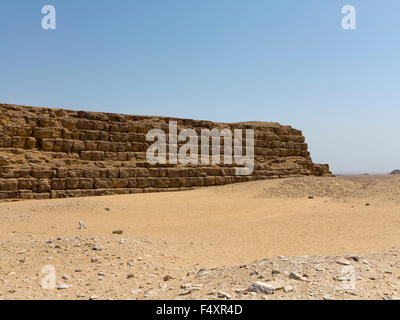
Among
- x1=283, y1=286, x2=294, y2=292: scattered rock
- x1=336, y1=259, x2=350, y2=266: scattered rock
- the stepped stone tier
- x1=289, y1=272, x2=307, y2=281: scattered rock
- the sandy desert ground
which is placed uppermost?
the stepped stone tier

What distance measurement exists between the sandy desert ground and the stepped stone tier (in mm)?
2601

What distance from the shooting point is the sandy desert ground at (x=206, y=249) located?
3400 mm

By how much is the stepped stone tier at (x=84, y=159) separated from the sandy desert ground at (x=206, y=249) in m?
2.60

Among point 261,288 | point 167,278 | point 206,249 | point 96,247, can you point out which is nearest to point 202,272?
point 167,278

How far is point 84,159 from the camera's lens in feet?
45.8

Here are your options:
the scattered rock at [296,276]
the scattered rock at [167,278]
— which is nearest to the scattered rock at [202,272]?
the scattered rock at [167,278]

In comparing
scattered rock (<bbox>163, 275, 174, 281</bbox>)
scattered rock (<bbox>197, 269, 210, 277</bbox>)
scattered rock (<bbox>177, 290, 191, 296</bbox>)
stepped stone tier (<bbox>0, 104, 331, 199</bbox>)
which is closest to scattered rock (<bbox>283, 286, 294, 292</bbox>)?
scattered rock (<bbox>177, 290, 191, 296</bbox>)

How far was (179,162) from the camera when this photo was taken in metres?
15.7

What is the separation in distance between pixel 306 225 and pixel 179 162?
8981 mm

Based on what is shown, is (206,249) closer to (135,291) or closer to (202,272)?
(202,272)

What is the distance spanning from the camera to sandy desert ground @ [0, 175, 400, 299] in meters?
3.40

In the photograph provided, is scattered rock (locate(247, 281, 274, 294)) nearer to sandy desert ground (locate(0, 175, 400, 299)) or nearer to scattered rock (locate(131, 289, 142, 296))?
sandy desert ground (locate(0, 175, 400, 299))

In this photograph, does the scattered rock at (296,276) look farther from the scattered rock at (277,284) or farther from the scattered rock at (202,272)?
the scattered rock at (202,272)
